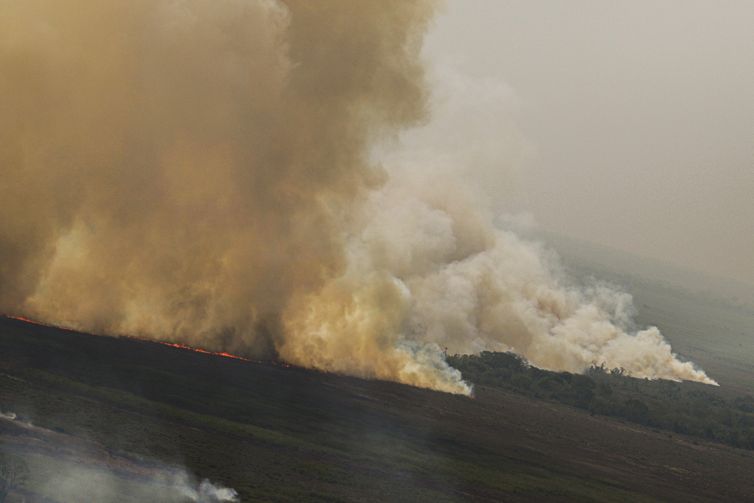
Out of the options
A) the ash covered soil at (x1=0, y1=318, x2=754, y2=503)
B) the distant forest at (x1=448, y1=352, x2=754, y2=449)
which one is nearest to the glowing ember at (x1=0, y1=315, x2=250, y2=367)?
the ash covered soil at (x1=0, y1=318, x2=754, y2=503)

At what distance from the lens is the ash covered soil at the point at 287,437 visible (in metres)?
61.5

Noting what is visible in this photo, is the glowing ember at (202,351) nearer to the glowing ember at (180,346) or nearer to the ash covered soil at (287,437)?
the glowing ember at (180,346)

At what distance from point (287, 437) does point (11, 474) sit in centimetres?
3110

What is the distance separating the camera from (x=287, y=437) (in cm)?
7894

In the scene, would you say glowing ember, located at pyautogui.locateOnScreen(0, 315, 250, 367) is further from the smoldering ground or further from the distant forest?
the distant forest

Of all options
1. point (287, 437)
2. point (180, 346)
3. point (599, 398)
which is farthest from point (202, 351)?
point (599, 398)

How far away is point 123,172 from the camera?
102m

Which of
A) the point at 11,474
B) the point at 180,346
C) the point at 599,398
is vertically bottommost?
the point at 11,474

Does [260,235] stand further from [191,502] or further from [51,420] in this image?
[191,502]

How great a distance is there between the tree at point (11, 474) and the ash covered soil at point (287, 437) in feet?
1.88

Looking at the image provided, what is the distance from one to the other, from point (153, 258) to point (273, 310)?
51.7 feet

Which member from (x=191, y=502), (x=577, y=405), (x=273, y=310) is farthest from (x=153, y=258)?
(x=577, y=405)

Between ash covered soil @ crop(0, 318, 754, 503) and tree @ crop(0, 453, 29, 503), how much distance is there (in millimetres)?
572

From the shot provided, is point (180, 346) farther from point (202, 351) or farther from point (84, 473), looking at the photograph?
point (84, 473)
